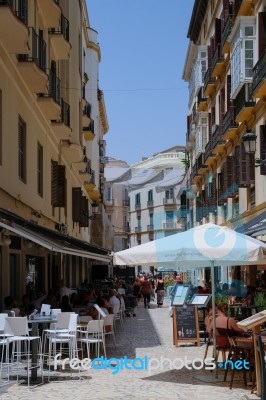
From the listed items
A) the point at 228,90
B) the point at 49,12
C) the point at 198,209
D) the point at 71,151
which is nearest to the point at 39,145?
the point at 49,12

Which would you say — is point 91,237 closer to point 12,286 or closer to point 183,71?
point 183,71

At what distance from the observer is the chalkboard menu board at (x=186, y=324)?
53.6 ft

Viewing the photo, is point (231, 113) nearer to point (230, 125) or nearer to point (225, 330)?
point (230, 125)

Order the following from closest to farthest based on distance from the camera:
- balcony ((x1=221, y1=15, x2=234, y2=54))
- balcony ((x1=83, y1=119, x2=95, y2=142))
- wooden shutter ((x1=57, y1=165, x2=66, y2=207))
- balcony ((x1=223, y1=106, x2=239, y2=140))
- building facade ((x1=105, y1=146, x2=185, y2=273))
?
wooden shutter ((x1=57, y1=165, x2=66, y2=207)), balcony ((x1=223, y1=106, x2=239, y2=140)), balcony ((x1=221, y1=15, x2=234, y2=54)), balcony ((x1=83, y1=119, x2=95, y2=142)), building facade ((x1=105, y1=146, x2=185, y2=273))

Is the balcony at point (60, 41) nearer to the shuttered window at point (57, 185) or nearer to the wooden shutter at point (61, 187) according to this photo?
the shuttered window at point (57, 185)

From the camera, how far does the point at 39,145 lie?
74.1 ft

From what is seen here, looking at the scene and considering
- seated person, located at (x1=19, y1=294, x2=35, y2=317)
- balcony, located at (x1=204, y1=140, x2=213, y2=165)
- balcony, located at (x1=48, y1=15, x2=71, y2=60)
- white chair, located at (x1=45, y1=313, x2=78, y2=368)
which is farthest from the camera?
balcony, located at (x1=204, y1=140, x2=213, y2=165)

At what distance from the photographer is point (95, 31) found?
48750 mm

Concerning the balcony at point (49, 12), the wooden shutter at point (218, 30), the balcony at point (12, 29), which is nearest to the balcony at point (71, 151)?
the balcony at point (49, 12)

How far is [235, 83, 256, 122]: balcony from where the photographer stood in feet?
77.4

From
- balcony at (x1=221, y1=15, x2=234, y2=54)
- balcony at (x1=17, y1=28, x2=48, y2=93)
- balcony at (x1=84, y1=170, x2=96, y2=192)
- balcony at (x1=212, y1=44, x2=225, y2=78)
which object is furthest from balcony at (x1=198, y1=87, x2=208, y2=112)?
balcony at (x1=17, y1=28, x2=48, y2=93)

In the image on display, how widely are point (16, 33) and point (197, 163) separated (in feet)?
→ 94.2

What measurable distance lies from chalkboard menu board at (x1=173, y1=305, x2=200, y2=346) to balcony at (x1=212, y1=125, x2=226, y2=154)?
1572 centimetres

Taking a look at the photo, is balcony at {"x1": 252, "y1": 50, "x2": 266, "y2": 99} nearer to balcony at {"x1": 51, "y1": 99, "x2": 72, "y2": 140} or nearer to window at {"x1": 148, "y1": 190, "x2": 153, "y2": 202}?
balcony at {"x1": 51, "y1": 99, "x2": 72, "y2": 140}
